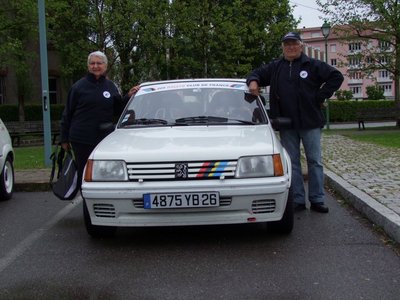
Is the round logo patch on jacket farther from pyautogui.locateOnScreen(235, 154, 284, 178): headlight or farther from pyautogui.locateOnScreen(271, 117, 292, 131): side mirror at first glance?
pyautogui.locateOnScreen(235, 154, 284, 178): headlight

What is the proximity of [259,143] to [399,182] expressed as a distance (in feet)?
11.0

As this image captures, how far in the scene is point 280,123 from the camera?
18.8 feet

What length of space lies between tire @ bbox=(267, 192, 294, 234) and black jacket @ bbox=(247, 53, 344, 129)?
1.34 m

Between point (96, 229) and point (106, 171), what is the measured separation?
755 millimetres

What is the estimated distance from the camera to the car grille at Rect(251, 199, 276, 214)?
468 cm

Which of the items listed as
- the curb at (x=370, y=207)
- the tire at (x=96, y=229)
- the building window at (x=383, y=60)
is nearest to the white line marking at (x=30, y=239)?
the tire at (x=96, y=229)

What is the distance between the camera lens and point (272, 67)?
622 centimetres

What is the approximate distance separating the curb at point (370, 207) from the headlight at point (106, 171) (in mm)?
2507

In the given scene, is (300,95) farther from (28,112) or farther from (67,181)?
(28,112)

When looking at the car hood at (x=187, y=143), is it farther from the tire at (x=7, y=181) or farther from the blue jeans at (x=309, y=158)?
the tire at (x=7, y=181)

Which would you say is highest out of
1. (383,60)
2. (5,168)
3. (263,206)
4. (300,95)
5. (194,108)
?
(383,60)

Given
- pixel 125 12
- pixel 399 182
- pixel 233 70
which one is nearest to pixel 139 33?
pixel 125 12

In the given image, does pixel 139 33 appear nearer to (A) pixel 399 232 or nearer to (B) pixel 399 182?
(B) pixel 399 182

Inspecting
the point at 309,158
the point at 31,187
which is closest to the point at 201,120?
the point at 309,158
